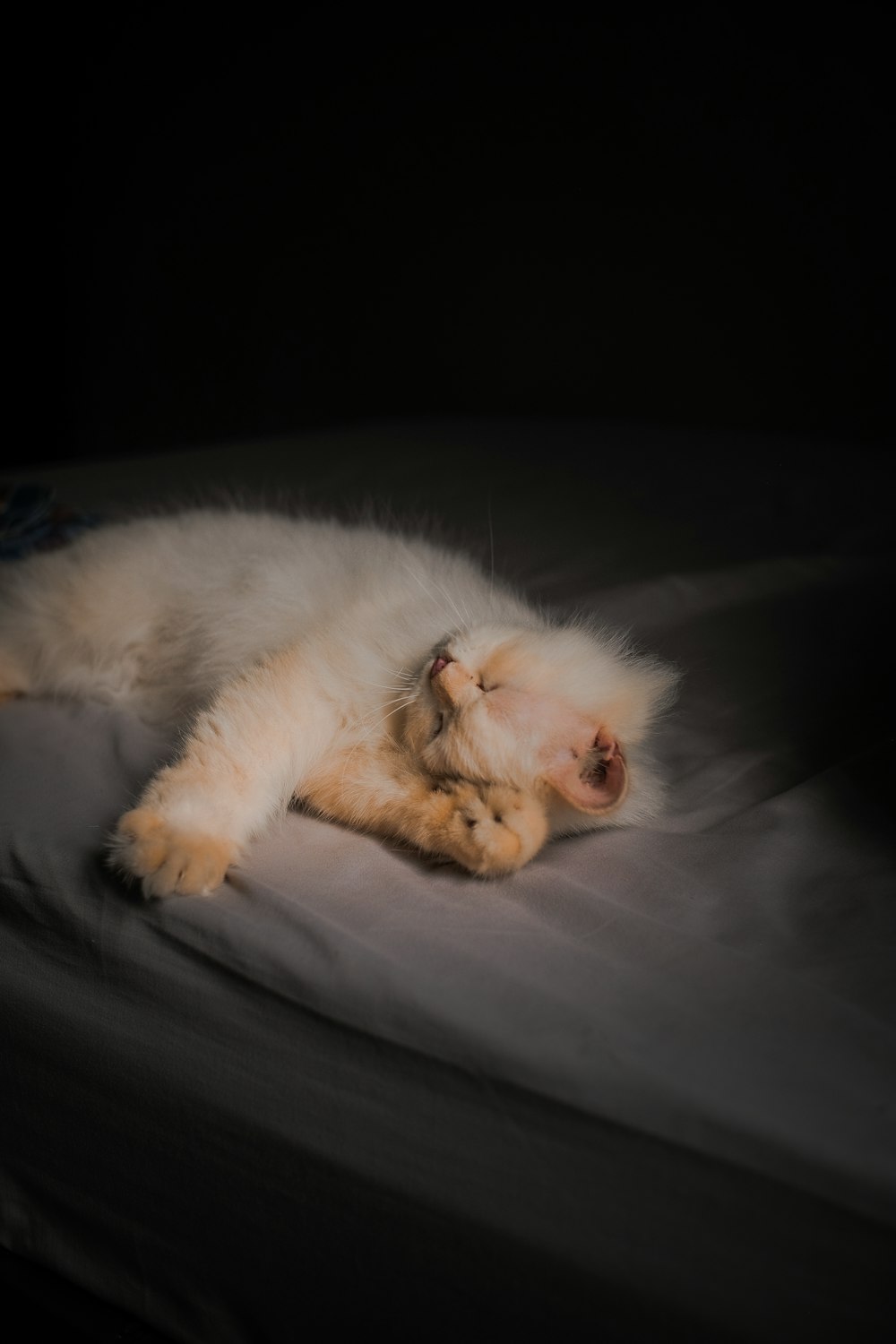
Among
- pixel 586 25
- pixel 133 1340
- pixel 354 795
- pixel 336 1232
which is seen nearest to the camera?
pixel 336 1232

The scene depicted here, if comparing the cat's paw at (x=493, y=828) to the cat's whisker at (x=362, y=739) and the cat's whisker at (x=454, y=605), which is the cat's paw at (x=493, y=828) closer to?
the cat's whisker at (x=362, y=739)

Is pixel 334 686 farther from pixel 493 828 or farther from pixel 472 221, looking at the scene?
pixel 472 221

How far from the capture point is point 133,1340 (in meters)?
1.14

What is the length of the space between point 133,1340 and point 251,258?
252 centimetres

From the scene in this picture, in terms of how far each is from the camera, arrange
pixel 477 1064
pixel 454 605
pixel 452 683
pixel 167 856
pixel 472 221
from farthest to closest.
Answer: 1. pixel 472 221
2. pixel 454 605
3. pixel 452 683
4. pixel 167 856
5. pixel 477 1064

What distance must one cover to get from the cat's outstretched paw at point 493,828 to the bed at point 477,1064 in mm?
30

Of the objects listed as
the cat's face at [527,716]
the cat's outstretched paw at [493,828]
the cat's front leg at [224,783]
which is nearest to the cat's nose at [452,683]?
the cat's face at [527,716]

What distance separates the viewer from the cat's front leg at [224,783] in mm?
1176

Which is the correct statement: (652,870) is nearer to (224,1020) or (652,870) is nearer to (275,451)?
(224,1020)

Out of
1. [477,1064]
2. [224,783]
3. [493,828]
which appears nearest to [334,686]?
[224,783]

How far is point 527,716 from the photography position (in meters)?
1.27

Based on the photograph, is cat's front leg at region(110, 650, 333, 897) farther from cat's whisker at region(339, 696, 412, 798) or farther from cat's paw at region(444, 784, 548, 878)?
cat's paw at region(444, 784, 548, 878)

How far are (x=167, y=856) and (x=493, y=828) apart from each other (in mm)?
361

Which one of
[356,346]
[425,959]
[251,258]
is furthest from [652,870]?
[251,258]
